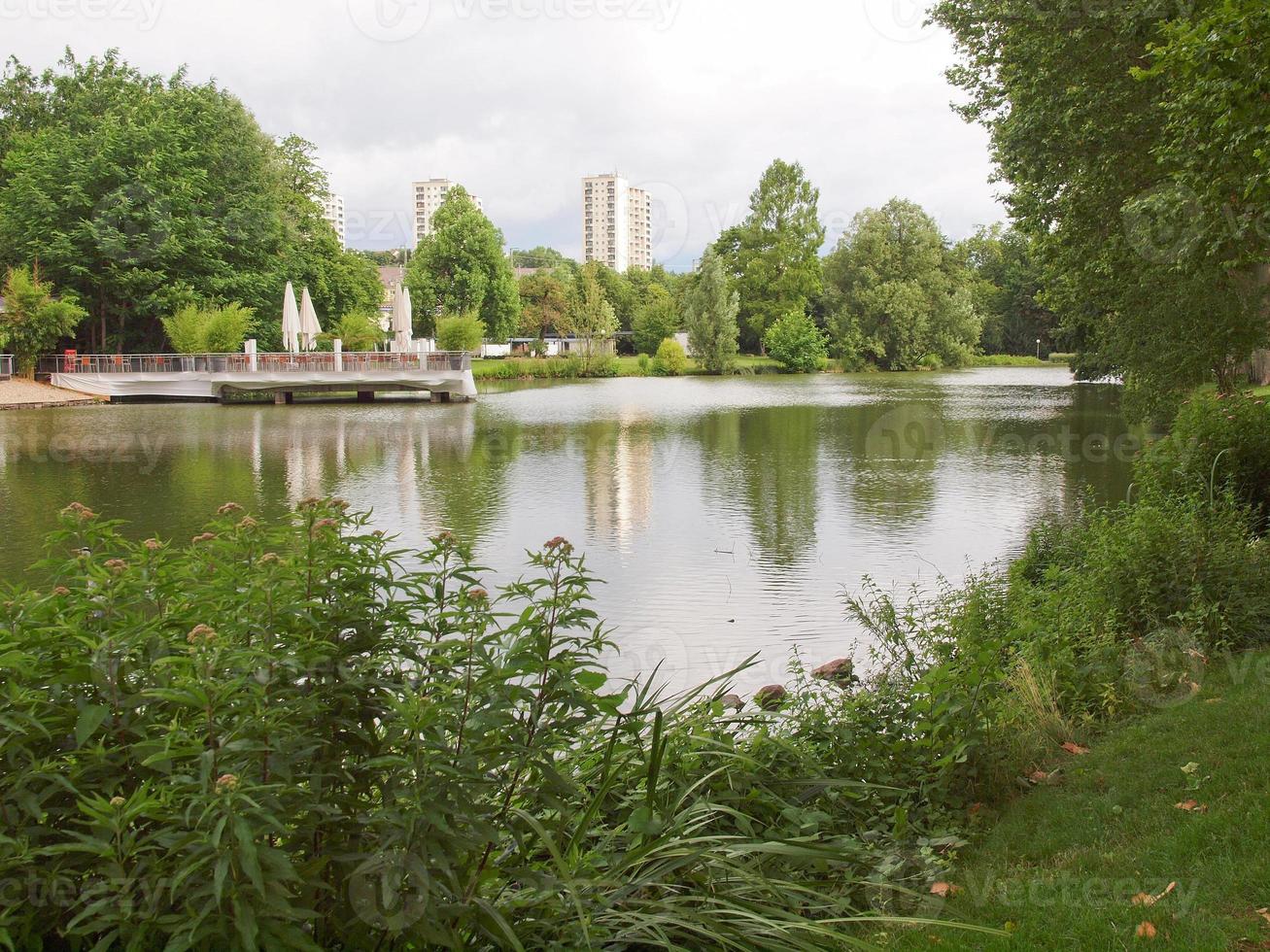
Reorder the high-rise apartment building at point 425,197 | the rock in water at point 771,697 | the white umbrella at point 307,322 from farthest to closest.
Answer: the high-rise apartment building at point 425,197 → the white umbrella at point 307,322 → the rock in water at point 771,697

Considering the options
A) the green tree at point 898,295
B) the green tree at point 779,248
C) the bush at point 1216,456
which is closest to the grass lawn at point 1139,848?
the bush at point 1216,456

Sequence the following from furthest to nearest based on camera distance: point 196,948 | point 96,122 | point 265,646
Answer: point 96,122 < point 265,646 < point 196,948

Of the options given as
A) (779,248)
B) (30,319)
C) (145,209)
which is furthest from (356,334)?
(779,248)

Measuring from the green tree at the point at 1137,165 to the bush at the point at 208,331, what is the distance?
3120 centimetres

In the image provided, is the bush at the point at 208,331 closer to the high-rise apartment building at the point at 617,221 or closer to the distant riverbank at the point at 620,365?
the distant riverbank at the point at 620,365

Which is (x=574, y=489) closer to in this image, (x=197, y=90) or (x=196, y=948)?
(x=196, y=948)

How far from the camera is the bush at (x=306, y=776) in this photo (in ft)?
7.58

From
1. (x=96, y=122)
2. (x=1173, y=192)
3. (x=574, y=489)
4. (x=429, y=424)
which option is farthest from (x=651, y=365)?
(x=1173, y=192)

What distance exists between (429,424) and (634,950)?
26.8 m

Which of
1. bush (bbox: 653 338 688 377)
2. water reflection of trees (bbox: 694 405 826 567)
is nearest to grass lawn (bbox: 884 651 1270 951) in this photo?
water reflection of trees (bbox: 694 405 826 567)

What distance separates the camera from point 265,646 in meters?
2.61

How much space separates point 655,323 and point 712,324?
47.2 ft

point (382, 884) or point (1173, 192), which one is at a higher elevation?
point (1173, 192)

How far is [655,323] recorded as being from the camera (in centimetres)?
8394
